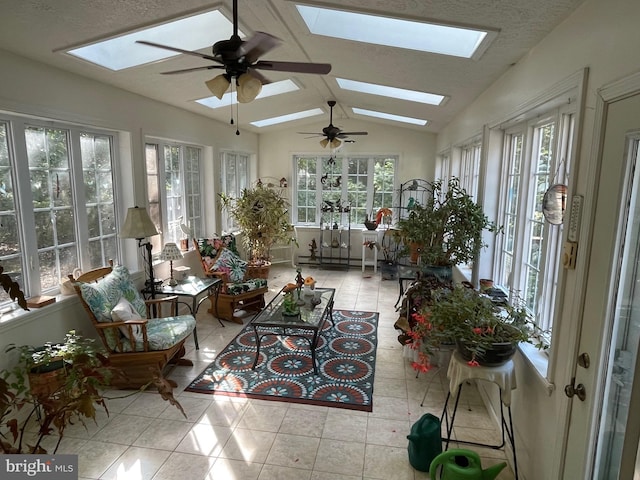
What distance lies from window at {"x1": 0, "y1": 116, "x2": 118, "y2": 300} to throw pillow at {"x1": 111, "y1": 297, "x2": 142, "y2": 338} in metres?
0.59

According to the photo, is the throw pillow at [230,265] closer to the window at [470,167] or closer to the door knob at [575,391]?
the window at [470,167]

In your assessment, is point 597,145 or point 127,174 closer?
point 597,145

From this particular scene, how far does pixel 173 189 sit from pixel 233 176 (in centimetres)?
192

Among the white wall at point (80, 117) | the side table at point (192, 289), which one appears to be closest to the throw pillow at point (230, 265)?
the side table at point (192, 289)

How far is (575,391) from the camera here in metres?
1.69

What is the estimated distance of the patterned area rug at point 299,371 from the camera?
320cm

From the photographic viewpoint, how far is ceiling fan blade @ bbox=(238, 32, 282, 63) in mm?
1928

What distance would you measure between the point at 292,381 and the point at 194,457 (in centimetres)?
107

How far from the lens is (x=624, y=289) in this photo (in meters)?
1.45

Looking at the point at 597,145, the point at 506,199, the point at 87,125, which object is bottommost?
the point at 506,199

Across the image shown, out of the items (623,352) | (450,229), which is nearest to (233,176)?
(450,229)

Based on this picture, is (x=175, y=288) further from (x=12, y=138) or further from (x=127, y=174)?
(x=12, y=138)

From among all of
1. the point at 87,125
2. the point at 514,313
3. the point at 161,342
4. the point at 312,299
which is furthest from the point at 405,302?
the point at 87,125

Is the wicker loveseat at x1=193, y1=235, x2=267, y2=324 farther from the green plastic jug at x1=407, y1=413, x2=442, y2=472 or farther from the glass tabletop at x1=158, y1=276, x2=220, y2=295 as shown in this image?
the green plastic jug at x1=407, y1=413, x2=442, y2=472
